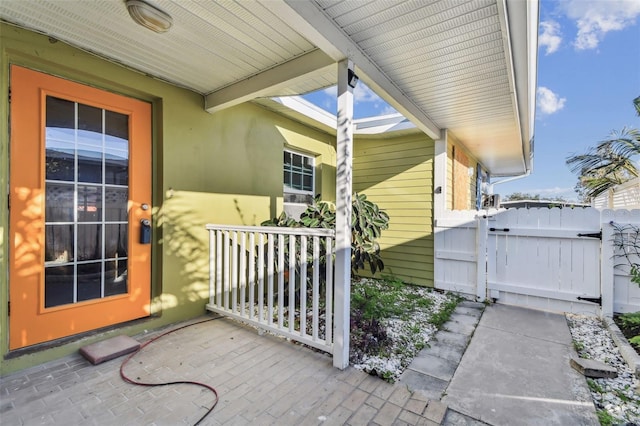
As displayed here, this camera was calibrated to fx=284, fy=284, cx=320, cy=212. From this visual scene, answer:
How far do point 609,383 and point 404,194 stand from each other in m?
3.50

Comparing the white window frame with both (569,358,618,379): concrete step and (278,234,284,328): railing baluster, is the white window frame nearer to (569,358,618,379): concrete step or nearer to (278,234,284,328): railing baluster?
(278,234,284,328): railing baluster

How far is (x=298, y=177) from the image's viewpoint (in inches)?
194

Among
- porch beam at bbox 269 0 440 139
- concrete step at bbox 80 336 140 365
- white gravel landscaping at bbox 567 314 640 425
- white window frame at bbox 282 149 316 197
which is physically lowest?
white gravel landscaping at bbox 567 314 640 425

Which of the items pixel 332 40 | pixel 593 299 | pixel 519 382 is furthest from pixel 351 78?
pixel 593 299

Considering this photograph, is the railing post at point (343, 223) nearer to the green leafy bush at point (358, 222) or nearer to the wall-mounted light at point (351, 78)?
the wall-mounted light at point (351, 78)

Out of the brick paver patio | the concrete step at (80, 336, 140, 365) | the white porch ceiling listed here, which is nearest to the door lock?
the concrete step at (80, 336, 140, 365)

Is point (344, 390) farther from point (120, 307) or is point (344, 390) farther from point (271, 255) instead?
point (120, 307)

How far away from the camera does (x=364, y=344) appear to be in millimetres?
2580

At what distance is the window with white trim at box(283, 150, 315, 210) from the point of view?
470 cm

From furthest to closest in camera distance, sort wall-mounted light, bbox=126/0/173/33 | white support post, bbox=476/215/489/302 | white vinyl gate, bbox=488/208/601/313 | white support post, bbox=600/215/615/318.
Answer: white support post, bbox=476/215/489/302
white vinyl gate, bbox=488/208/601/313
white support post, bbox=600/215/615/318
wall-mounted light, bbox=126/0/173/33

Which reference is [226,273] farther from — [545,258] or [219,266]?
[545,258]

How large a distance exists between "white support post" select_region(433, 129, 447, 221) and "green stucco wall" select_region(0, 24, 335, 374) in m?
2.55

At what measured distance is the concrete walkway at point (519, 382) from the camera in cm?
176

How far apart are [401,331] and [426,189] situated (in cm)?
270
